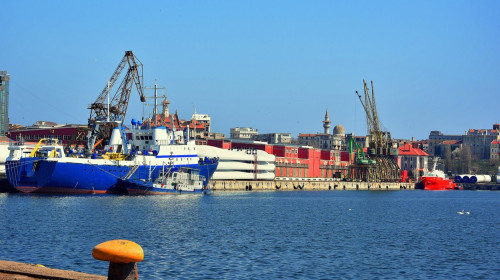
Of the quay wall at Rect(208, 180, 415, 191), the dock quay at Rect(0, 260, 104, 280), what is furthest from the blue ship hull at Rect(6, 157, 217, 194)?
the dock quay at Rect(0, 260, 104, 280)

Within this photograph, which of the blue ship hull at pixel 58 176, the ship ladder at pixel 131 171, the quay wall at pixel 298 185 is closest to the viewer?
the blue ship hull at pixel 58 176

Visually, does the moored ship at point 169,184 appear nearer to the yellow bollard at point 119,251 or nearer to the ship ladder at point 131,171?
the ship ladder at point 131,171

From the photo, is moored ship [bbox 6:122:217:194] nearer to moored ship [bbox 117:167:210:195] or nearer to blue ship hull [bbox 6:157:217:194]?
blue ship hull [bbox 6:157:217:194]

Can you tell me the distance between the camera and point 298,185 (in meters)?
144

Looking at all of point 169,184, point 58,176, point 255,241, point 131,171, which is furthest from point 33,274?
point 169,184

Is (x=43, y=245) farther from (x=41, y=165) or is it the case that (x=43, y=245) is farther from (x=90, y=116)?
(x=90, y=116)

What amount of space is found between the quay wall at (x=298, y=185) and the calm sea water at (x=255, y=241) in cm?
5388

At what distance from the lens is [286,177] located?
152m

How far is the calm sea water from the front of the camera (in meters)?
28.5

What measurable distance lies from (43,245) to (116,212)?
2281cm

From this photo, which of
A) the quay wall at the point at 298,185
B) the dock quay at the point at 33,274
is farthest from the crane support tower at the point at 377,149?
the dock quay at the point at 33,274

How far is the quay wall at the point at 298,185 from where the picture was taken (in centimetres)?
11819

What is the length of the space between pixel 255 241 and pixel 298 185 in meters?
106

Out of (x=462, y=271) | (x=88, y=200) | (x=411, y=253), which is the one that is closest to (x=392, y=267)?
(x=462, y=271)
